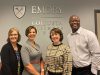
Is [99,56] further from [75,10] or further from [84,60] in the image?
[75,10]

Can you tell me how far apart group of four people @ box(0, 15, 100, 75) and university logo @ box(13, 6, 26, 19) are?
85 centimetres

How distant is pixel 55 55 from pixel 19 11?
1366 mm

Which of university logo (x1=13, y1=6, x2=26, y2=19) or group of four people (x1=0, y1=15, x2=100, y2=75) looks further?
university logo (x1=13, y1=6, x2=26, y2=19)

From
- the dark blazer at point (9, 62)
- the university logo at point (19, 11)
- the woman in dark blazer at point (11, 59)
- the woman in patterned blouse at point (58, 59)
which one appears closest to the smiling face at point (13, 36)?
the woman in dark blazer at point (11, 59)

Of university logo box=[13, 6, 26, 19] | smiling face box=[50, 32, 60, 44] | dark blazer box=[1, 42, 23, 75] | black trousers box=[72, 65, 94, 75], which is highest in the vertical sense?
university logo box=[13, 6, 26, 19]

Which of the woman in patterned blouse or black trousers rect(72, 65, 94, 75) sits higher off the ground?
the woman in patterned blouse

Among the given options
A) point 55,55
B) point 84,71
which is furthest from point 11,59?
point 84,71

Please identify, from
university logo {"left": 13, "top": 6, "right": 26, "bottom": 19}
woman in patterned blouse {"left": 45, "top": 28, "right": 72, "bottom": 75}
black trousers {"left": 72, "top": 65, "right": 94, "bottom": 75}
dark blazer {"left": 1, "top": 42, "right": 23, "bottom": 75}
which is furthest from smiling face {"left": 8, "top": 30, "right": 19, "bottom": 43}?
black trousers {"left": 72, "top": 65, "right": 94, "bottom": 75}

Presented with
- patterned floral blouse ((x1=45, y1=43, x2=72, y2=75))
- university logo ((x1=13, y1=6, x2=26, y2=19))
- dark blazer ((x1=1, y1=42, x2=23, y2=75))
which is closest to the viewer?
patterned floral blouse ((x1=45, y1=43, x2=72, y2=75))

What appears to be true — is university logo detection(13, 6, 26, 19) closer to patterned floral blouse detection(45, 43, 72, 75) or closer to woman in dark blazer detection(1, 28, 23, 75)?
woman in dark blazer detection(1, 28, 23, 75)

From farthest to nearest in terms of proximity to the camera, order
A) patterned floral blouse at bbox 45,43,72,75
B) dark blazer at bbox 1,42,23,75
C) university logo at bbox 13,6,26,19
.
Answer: university logo at bbox 13,6,26,19, dark blazer at bbox 1,42,23,75, patterned floral blouse at bbox 45,43,72,75

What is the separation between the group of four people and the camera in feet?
10.5

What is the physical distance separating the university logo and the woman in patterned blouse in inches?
44.4

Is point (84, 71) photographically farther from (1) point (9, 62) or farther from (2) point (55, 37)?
(1) point (9, 62)
